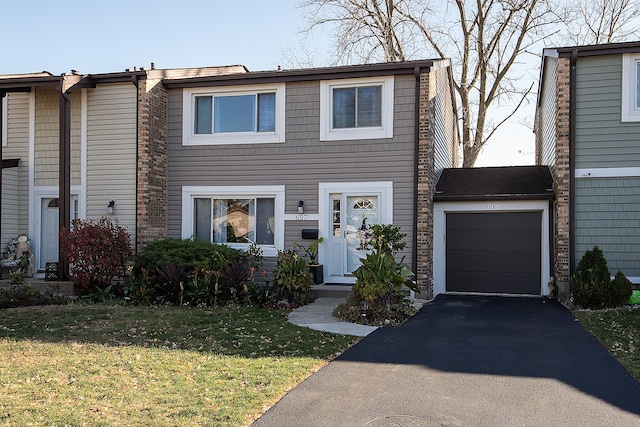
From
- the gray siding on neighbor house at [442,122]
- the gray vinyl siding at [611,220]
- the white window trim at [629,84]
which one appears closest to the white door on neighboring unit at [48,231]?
the gray siding on neighbor house at [442,122]

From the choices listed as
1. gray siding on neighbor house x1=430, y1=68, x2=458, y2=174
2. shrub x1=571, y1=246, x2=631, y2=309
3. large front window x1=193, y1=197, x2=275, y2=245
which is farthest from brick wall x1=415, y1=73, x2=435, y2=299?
large front window x1=193, y1=197, x2=275, y2=245

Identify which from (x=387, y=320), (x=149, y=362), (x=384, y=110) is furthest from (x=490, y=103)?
(x=149, y=362)

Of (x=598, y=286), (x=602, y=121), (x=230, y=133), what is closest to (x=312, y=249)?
(x=230, y=133)

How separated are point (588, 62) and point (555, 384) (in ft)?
27.1

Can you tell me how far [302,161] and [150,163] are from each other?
3.59 metres

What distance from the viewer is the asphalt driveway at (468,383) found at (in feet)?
16.2

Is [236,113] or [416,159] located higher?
[236,113]

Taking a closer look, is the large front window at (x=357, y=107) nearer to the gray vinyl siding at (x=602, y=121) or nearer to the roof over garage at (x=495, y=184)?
the roof over garage at (x=495, y=184)

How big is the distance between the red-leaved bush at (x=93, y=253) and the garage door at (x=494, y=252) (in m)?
7.68

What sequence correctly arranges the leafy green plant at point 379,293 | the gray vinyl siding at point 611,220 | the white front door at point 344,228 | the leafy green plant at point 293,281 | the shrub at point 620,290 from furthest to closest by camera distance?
the white front door at point 344,228, the gray vinyl siding at point 611,220, the leafy green plant at point 293,281, the shrub at point 620,290, the leafy green plant at point 379,293

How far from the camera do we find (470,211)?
533 inches

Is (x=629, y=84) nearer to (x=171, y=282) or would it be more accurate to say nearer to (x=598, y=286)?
(x=598, y=286)

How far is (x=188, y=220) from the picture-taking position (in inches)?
547

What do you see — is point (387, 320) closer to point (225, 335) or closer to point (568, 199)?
point (225, 335)
